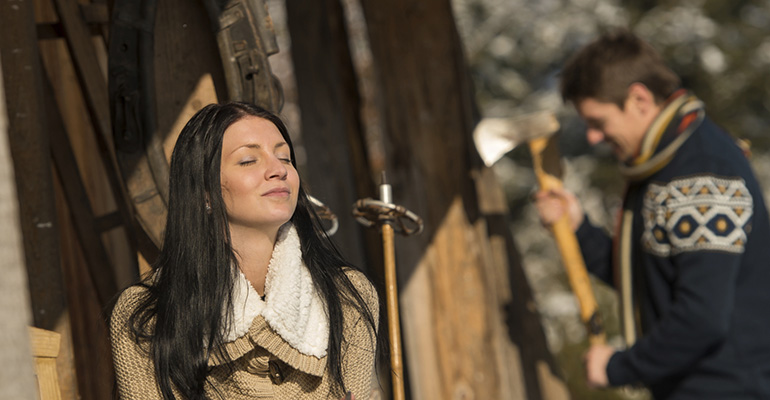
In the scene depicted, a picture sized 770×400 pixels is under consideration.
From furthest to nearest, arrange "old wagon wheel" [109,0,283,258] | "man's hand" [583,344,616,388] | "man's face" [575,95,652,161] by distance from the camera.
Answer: "man's face" [575,95,652,161] < "man's hand" [583,344,616,388] < "old wagon wheel" [109,0,283,258]

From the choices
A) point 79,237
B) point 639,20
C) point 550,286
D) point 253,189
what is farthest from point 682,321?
point 639,20

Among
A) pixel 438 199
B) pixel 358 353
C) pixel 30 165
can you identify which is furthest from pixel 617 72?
pixel 30 165

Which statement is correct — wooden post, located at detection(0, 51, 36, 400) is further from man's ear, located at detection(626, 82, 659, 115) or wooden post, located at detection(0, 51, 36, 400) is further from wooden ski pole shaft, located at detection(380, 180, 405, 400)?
man's ear, located at detection(626, 82, 659, 115)

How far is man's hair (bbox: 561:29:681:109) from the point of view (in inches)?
136

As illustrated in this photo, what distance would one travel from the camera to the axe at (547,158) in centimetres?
394

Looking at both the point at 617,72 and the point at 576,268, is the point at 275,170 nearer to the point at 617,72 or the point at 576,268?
the point at 617,72

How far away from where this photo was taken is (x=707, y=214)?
A: 3.02m

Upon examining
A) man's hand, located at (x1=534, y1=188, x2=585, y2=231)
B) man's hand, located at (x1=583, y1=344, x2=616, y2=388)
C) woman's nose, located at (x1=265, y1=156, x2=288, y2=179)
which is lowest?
man's hand, located at (x1=583, y1=344, x2=616, y2=388)

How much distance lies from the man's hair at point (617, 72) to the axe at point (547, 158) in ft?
1.26

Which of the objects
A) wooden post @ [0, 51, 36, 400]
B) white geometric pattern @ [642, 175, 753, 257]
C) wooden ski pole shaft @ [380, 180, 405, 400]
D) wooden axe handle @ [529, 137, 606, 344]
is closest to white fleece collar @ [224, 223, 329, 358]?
wooden ski pole shaft @ [380, 180, 405, 400]

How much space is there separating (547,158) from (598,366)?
3.44 ft

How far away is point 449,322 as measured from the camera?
3922 mm

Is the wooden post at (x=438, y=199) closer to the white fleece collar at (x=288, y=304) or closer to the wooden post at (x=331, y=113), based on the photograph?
the wooden post at (x=331, y=113)

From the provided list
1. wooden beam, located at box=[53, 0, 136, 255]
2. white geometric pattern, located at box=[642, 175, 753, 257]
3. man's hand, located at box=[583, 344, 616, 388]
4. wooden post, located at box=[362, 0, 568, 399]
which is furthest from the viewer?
wooden post, located at box=[362, 0, 568, 399]
